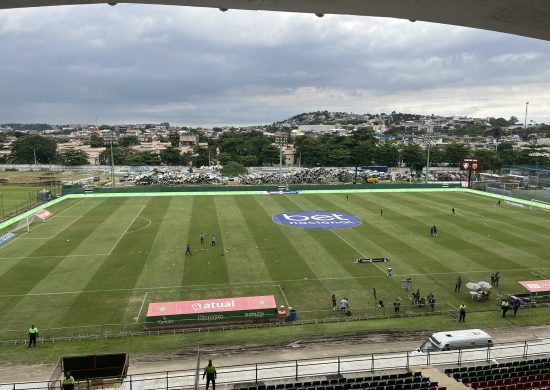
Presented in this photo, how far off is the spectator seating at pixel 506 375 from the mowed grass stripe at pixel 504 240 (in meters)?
22.4

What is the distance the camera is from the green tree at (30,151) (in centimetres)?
13738

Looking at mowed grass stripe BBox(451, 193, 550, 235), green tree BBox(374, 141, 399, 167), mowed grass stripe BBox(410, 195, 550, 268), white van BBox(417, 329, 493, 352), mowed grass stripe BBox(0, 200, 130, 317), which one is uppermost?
green tree BBox(374, 141, 399, 167)

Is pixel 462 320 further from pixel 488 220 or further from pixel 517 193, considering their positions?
pixel 517 193

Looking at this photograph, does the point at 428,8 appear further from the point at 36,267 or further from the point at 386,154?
the point at 386,154

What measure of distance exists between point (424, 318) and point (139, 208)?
43744 millimetres

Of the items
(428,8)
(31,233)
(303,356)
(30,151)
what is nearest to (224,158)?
(30,151)

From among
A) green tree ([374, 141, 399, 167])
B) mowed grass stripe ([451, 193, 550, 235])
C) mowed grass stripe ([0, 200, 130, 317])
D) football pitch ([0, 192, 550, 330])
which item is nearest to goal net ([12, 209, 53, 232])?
football pitch ([0, 192, 550, 330])

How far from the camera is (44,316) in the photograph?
2628cm

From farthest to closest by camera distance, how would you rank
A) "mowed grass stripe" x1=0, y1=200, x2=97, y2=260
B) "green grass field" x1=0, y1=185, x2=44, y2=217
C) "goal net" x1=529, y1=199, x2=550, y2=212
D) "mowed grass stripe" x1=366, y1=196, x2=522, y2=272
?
"green grass field" x1=0, y1=185, x2=44, y2=217 → "goal net" x1=529, y1=199, x2=550, y2=212 → "mowed grass stripe" x1=0, y1=200, x2=97, y2=260 → "mowed grass stripe" x1=366, y1=196, x2=522, y2=272

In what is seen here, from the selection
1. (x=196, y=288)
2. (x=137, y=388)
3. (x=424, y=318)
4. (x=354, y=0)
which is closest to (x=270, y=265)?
(x=196, y=288)

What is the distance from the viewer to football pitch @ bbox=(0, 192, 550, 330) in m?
28.9

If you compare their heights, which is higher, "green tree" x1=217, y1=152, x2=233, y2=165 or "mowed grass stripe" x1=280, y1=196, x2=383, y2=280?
"green tree" x1=217, y1=152, x2=233, y2=165

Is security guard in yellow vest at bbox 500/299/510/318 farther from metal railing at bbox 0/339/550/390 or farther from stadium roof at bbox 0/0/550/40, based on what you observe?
stadium roof at bbox 0/0/550/40

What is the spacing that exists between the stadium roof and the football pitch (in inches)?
859
